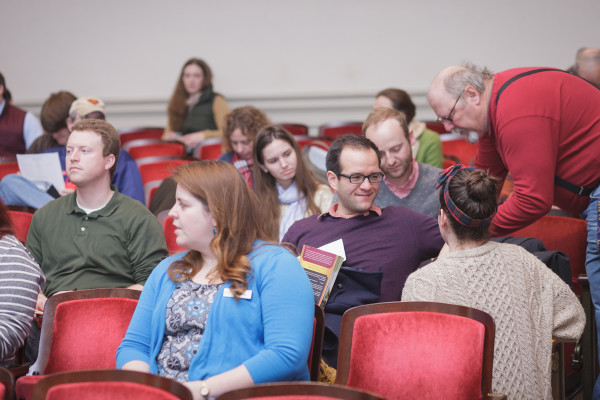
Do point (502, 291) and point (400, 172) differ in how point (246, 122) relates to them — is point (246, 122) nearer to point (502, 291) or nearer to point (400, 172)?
point (400, 172)

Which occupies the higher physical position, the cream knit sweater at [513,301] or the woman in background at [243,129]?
the woman in background at [243,129]

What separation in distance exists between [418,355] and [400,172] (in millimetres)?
1481

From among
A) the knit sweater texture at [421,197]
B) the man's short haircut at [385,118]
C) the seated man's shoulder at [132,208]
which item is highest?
the man's short haircut at [385,118]

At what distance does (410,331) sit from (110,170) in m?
1.67

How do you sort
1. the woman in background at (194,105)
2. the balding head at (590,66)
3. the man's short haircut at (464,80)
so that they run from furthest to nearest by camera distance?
the woman in background at (194,105) < the balding head at (590,66) < the man's short haircut at (464,80)

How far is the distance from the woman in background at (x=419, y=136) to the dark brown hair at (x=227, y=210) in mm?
2582

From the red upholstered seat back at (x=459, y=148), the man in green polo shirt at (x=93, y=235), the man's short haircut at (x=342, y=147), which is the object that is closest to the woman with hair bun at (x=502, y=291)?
the man's short haircut at (x=342, y=147)

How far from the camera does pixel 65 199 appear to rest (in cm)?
313

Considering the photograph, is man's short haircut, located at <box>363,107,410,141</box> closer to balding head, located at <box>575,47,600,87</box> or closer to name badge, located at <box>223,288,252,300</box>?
name badge, located at <box>223,288,252,300</box>

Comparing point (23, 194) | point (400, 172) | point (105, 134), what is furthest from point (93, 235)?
point (400, 172)

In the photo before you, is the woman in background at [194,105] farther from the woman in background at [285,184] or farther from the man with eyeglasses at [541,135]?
the man with eyeglasses at [541,135]

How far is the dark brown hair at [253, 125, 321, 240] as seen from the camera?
12.0 feet

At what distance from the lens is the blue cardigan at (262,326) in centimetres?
196

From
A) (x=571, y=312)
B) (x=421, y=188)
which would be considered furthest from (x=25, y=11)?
(x=571, y=312)
